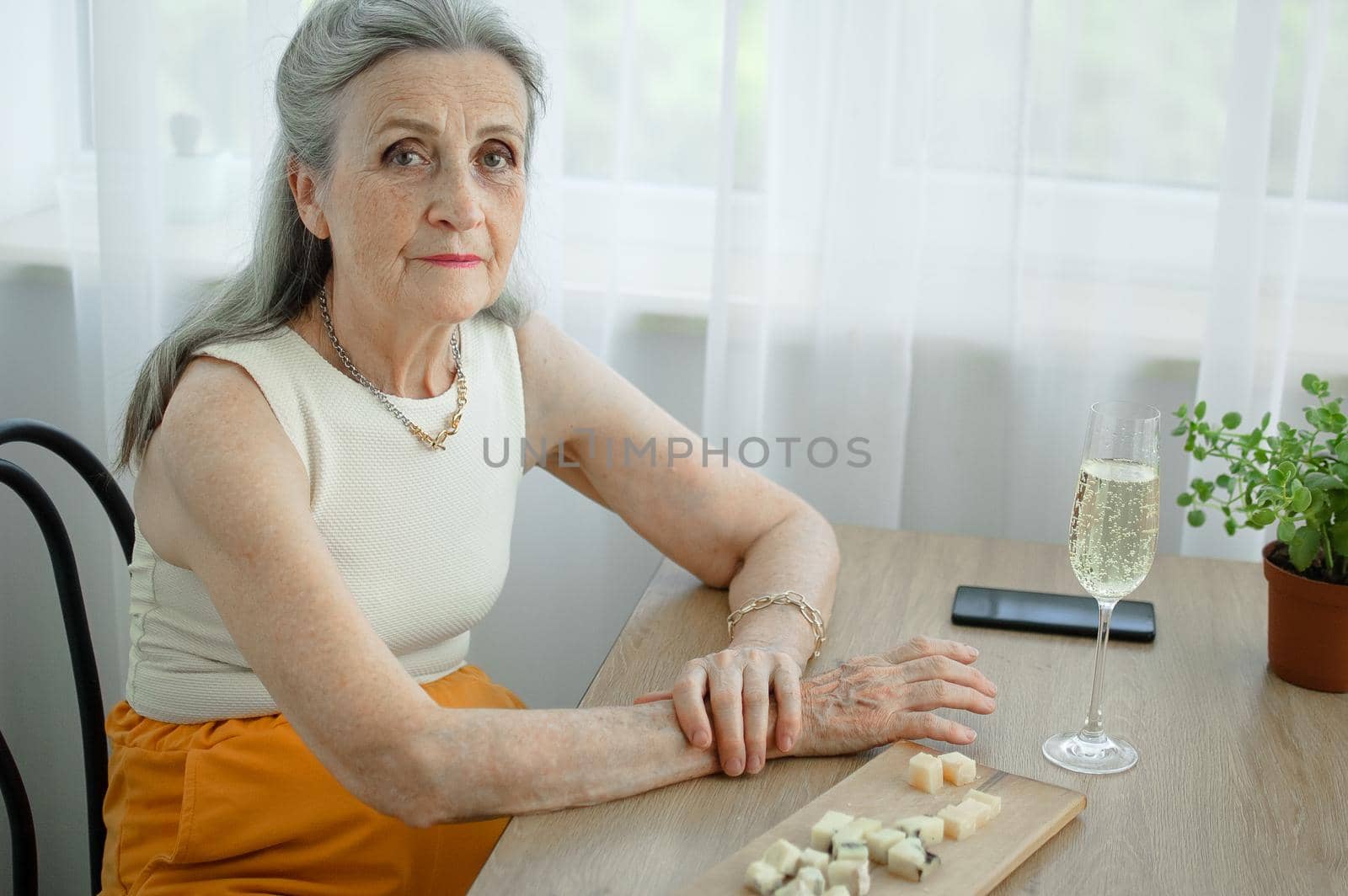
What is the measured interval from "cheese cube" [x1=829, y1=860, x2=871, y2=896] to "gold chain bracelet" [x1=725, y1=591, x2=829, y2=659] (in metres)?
0.45

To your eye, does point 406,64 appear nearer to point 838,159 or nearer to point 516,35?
point 516,35

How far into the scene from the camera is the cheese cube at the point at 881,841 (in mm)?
956

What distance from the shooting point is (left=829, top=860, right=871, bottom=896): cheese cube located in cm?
92

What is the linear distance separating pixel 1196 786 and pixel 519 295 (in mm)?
937

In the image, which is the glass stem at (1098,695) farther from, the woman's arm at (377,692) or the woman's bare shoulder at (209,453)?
the woman's bare shoulder at (209,453)

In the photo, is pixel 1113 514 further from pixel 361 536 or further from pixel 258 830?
pixel 258 830

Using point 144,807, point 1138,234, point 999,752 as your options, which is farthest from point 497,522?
point 1138,234

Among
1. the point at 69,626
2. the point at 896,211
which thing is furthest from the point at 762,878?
the point at 896,211

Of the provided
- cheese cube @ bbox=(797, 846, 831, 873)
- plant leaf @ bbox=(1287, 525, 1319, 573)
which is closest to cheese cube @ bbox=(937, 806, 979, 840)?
cheese cube @ bbox=(797, 846, 831, 873)

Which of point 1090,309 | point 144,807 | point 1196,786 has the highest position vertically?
point 1090,309

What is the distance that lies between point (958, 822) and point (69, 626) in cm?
106

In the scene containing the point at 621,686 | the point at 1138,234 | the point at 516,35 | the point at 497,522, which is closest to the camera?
A: the point at 621,686

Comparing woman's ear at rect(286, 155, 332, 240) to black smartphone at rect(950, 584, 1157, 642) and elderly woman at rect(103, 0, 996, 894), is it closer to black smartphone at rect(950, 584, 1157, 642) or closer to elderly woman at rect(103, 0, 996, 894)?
elderly woman at rect(103, 0, 996, 894)

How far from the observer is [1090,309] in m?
1.86
